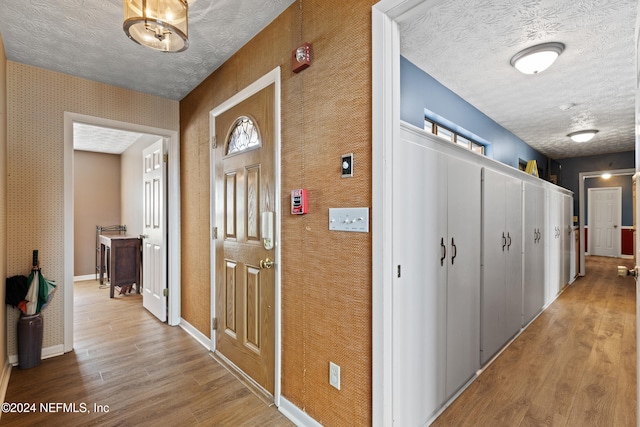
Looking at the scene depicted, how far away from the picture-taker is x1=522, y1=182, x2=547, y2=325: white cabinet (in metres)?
3.17

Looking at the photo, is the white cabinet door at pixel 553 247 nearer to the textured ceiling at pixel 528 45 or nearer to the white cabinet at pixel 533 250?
the white cabinet at pixel 533 250

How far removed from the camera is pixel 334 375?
1533 mm

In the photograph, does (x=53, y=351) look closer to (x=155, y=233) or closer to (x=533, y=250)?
(x=155, y=233)

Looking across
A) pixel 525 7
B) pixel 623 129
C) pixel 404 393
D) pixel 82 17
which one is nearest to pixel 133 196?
pixel 82 17

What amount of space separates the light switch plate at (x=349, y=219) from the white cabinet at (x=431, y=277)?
140mm

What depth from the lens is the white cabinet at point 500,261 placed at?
7.51 feet

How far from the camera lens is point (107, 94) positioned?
2814mm

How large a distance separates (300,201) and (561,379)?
2.31 m

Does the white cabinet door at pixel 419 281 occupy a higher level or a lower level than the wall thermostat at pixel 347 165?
lower

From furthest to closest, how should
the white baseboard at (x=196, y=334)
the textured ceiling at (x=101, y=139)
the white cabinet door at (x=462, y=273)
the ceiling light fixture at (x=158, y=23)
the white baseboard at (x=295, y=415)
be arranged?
the textured ceiling at (x=101, y=139)
the white baseboard at (x=196, y=334)
the white cabinet door at (x=462, y=273)
the white baseboard at (x=295, y=415)
the ceiling light fixture at (x=158, y=23)

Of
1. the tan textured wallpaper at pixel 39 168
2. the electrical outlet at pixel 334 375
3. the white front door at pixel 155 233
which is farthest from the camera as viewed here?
the white front door at pixel 155 233

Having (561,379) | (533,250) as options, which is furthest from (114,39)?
(533,250)

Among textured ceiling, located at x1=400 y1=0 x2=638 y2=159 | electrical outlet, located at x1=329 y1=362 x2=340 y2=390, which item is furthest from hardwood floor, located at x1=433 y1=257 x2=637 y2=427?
textured ceiling, located at x1=400 y1=0 x2=638 y2=159

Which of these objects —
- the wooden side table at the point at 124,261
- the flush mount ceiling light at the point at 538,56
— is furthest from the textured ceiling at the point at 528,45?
the wooden side table at the point at 124,261
